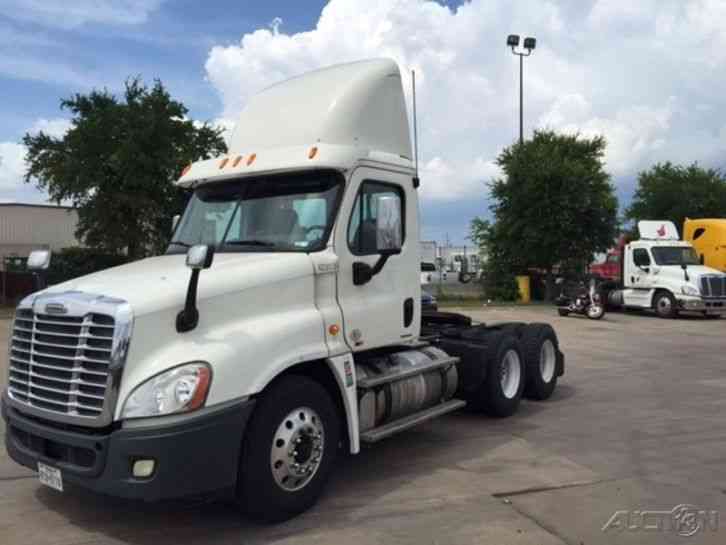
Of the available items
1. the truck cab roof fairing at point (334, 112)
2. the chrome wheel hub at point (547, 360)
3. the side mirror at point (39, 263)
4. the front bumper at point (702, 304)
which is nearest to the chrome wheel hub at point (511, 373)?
the chrome wheel hub at point (547, 360)

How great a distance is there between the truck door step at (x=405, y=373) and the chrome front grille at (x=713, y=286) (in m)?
17.5

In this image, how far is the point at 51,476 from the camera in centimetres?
457

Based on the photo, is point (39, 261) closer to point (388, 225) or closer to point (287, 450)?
point (287, 450)

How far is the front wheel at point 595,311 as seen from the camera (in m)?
21.9

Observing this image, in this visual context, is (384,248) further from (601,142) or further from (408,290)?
(601,142)

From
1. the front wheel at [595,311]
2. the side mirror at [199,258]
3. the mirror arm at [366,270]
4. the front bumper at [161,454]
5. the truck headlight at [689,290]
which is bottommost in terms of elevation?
the front wheel at [595,311]

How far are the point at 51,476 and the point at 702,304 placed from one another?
21.4 meters

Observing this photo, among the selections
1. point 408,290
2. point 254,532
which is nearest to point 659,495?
point 408,290

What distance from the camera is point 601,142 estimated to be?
30031 millimetres

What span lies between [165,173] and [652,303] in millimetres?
17733

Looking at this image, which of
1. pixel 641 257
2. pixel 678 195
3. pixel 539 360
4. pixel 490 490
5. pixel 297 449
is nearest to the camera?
pixel 297 449

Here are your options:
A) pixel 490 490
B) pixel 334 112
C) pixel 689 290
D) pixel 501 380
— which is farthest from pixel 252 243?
pixel 689 290

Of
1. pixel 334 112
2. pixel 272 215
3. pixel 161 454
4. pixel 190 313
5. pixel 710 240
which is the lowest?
pixel 161 454

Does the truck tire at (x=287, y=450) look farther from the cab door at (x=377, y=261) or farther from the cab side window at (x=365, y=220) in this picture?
the cab side window at (x=365, y=220)
